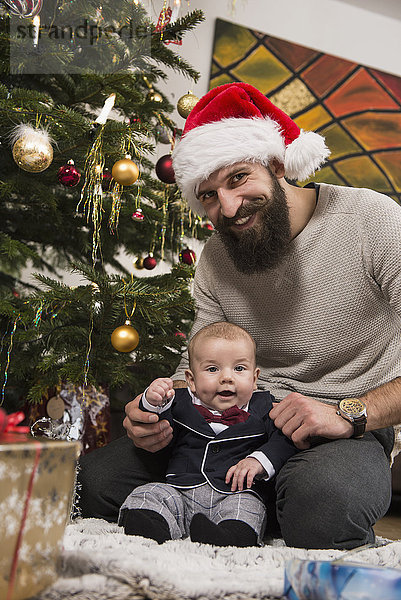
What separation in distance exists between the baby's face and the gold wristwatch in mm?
232

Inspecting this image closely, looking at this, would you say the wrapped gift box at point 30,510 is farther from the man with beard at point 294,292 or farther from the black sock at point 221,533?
the man with beard at point 294,292

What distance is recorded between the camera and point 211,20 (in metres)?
→ 3.18

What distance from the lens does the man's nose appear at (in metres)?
1.47

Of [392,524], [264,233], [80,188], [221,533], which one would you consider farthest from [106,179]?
[392,524]

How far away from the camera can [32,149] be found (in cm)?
144

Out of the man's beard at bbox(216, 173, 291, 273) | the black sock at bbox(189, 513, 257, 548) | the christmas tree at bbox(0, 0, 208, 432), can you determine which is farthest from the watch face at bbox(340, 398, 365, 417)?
the christmas tree at bbox(0, 0, 208, 432)

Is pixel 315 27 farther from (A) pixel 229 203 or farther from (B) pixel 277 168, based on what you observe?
(A) pixel 229 203

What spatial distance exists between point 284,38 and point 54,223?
2.16 metres

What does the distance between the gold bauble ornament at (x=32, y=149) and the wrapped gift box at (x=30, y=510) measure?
971 millimetres

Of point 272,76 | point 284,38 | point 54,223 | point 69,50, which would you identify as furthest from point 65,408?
point 284,38

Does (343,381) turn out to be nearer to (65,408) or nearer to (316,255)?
(316,255)

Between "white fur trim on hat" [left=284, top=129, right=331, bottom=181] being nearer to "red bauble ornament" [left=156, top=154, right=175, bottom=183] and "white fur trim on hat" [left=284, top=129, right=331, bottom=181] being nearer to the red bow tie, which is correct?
"red bauble ornament" [left=156, top=154, right=175, bottom=183]

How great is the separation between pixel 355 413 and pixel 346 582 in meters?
0.70

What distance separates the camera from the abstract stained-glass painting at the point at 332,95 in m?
3.21
